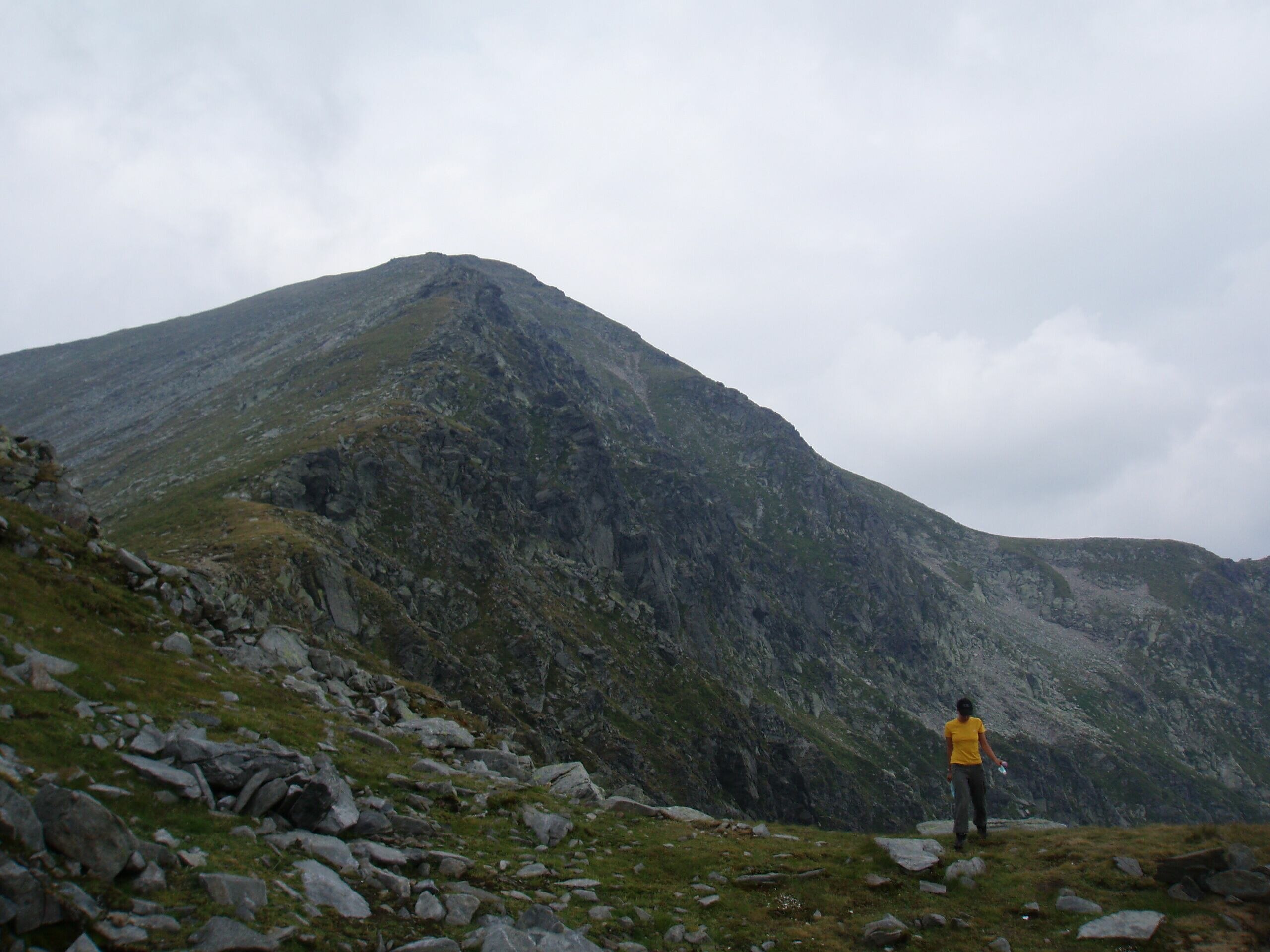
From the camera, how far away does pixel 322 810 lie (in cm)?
1368

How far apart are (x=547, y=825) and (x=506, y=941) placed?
7671 mm

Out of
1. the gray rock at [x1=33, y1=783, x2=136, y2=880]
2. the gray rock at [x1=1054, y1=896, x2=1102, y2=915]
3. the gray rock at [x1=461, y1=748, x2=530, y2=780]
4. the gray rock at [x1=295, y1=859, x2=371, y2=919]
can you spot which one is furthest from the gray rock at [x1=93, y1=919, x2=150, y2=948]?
the gray rock at [x1=461, y1=748, x2=530, y2=780]

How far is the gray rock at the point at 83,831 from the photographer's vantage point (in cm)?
890

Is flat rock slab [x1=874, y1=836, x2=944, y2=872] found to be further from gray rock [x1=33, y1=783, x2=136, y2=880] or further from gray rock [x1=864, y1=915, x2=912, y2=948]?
gray rock [x1=33, y1=783, x2=136, y2=880]

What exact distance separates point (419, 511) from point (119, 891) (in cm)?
6972

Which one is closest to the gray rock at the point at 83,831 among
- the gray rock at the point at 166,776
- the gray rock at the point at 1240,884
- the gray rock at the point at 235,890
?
the gray rock at the point at 235,890

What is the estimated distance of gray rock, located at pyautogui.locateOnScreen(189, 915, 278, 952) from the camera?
8391mm

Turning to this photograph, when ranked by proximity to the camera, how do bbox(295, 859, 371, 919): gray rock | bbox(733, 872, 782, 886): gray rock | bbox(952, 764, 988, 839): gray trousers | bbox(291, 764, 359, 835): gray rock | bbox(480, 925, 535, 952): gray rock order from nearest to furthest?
bbox(480, 925, 535, 952): gray rock, bbox(295, 859, 371, 919): gray rock, bbox(291, 764, 359, 835): gray rock, bbox(733, 872, 782, 886): gray rock, bbox(952, 764, 988, 839): gray trousers

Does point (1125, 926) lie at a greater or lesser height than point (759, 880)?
greater

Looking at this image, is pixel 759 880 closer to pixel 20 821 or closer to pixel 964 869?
Result: pixel 964 869

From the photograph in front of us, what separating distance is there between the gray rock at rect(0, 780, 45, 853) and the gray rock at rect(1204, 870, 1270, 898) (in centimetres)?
1985

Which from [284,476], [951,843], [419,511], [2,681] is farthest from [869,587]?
[2,681]

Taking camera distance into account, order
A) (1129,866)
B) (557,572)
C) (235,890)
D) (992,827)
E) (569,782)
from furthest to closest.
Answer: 1. (557,572)
2. (569,782)
3. (992,827)
4. (1129,866)
5. (235,890)

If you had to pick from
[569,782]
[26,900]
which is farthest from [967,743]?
[26,900]
